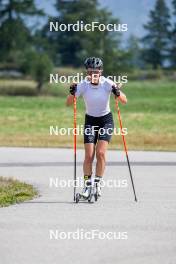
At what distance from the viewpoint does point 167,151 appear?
25047 mm

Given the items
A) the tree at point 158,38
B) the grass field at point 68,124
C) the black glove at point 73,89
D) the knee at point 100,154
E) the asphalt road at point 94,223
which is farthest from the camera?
the tree at point 158,38

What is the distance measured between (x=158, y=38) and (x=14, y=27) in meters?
44.3

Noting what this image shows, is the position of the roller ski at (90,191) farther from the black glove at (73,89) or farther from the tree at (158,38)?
the tree at (158,38)

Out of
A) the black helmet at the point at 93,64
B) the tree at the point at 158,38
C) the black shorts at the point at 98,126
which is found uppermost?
the tree at the point at 158,38

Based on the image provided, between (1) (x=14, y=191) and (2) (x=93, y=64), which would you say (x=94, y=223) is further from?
(1) (x=14, y=191)

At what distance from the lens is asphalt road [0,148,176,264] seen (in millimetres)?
9219

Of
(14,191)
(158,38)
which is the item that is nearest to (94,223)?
(14,191)

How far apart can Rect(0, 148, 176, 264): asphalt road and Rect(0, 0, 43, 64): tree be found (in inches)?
3197

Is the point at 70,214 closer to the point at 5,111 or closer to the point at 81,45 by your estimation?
the point at 5,111

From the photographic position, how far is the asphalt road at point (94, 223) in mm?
9219

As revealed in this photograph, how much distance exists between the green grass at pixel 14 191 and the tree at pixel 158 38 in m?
114

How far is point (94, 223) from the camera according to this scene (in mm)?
11344

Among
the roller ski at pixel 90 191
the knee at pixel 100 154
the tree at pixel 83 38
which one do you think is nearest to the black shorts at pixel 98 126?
the knee at pixel 100 154

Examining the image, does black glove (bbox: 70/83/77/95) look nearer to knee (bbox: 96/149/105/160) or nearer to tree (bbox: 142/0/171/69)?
knee (bbox: 96/149/105/160)
